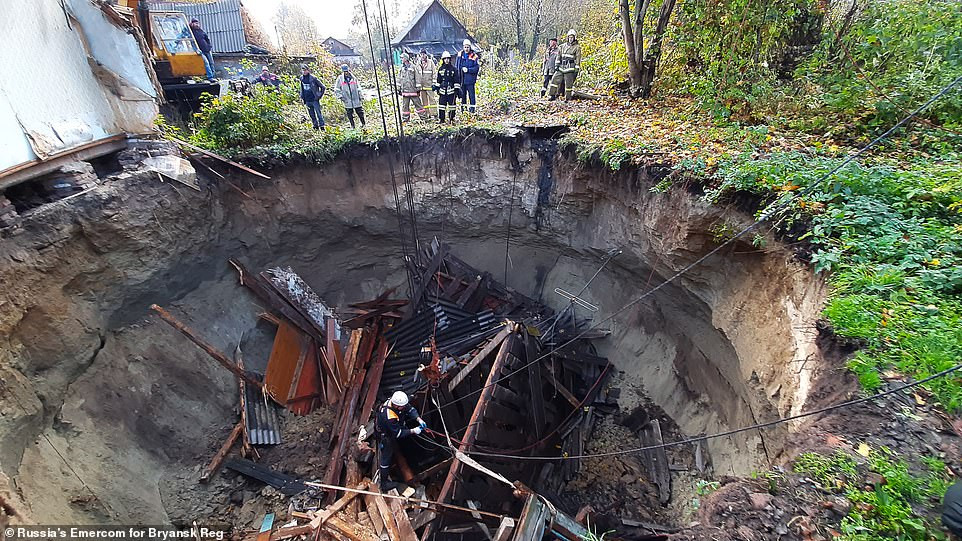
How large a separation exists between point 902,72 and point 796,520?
22.5ft

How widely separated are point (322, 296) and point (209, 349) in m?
2.48

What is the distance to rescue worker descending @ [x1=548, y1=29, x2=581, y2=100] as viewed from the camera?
9.17 metres

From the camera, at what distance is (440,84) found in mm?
8516

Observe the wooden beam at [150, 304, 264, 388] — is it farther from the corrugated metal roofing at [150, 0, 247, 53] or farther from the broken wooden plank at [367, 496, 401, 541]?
the corrugated metal roofing at [150, 0, 247, 53]

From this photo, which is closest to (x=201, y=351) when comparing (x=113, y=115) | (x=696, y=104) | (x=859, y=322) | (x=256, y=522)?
(x=256, y=522)

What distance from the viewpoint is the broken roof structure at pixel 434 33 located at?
2425 cm

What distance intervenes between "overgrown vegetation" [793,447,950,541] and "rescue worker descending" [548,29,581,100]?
29.1ft

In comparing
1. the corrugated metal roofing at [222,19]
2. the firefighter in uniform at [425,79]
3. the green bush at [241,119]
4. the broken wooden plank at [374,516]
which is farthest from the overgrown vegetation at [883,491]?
the corrugated metal roofing at [222,19]

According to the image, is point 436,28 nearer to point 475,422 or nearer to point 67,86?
point 67,86

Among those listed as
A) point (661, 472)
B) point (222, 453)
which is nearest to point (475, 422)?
point (661, 472)

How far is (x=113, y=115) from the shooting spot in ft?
21.8

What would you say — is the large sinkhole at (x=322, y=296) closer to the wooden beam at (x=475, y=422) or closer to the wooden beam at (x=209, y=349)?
the wooden beam at (x=209, y=349)

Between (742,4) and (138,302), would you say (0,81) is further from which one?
(742,4)

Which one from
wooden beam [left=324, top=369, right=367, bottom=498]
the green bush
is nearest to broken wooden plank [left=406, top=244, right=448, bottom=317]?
wooden beam [left=324, top=369, right=367, bottom=498]
